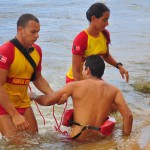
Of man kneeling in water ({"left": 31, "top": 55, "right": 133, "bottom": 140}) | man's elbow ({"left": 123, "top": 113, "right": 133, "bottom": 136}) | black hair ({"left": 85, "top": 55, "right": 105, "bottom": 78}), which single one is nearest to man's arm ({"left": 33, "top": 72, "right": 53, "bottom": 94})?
man kneeling in water ({"left": 31, "top": 55, "right": 133, "bottom": 140})

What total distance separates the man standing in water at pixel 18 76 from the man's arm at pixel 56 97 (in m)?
0.17

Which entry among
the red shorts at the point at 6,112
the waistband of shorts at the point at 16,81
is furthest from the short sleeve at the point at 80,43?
the red shorts at the point at 6,112

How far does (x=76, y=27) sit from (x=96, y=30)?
1345cm

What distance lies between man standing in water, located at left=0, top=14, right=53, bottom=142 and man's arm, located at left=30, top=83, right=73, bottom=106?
167 millimetres

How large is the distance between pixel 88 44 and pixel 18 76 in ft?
4.09

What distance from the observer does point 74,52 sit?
616 cm

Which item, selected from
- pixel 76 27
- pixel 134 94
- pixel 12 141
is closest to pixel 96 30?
pixel 12 141

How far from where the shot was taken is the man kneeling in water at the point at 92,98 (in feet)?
17.2

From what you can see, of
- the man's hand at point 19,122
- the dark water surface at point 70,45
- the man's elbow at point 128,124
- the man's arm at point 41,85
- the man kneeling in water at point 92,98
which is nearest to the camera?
the man's hand at point 19,122

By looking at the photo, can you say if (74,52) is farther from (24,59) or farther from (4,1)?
(4,1)

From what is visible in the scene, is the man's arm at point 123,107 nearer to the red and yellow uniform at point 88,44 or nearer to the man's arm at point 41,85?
the man's arm at point 41,85

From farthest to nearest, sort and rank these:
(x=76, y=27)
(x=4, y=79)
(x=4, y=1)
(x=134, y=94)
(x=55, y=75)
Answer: (x=4, y=1) < (x=76, y=27) < (x=55, y=75) < (x=134, y=94) < (x=4, y=79)

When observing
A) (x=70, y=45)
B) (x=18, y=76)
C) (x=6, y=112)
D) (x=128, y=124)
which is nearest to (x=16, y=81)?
(x=18, y=76)

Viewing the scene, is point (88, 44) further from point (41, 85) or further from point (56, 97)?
point (56, 97)
